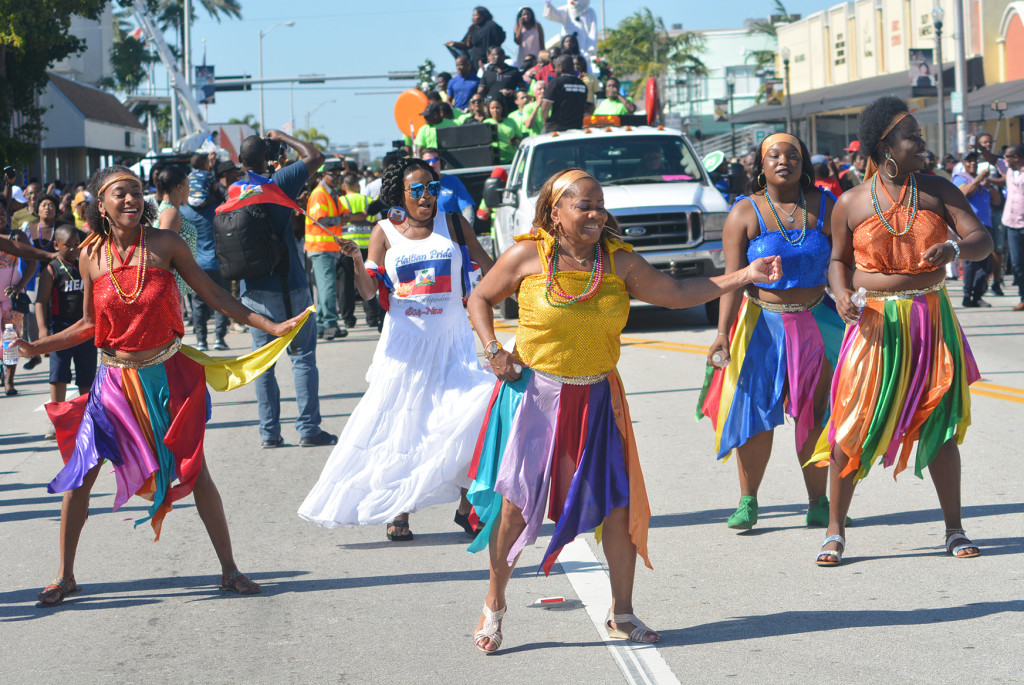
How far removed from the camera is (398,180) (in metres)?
6.82

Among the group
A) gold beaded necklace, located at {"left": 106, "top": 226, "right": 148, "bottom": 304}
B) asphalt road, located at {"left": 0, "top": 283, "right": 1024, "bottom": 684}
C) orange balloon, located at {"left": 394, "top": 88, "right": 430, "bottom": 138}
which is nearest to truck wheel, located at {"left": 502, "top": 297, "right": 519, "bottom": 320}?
orange balloon, located at {"left": 394, "top": 88, "right": 430, "bottom": 138}

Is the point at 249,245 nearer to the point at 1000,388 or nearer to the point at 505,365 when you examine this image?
the point at 505,365

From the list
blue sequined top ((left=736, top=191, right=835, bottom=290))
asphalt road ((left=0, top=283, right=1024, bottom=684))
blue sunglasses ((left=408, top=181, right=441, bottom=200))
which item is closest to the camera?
asphalt road ((left=0, top=283, right=1024, bottom=684))

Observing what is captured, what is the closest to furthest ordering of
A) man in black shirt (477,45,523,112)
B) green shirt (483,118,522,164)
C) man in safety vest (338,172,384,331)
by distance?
man in safety vest (338,172,384,331) < green shirt (483,118,522,164) < man in black shirt (477,45,523,112)

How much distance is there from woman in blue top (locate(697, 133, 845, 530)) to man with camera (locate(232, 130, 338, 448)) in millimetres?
3066

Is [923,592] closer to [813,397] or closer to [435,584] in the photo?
[813,397]

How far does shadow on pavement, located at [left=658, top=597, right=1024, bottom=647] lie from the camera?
5.07 metres

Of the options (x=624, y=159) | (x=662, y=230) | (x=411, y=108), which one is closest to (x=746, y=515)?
(x=662, y=230)

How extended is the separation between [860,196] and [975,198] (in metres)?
12.3

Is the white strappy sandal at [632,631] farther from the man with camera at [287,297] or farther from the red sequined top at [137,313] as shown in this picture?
the man with camera at [287,297]

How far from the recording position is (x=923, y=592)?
554cm

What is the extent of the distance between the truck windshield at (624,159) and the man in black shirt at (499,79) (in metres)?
4.12

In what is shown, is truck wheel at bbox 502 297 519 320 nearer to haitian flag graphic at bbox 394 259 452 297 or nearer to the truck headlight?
the truck headlight

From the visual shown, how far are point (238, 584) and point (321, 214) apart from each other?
10.2m
